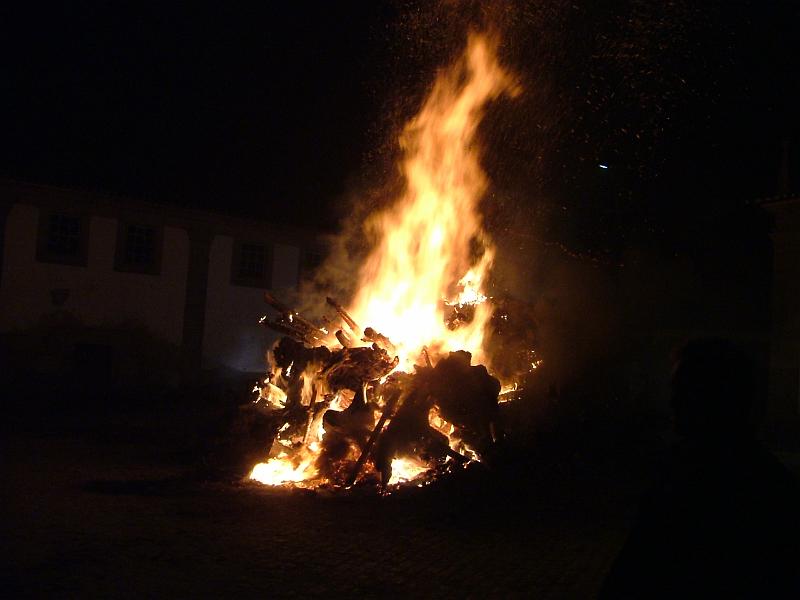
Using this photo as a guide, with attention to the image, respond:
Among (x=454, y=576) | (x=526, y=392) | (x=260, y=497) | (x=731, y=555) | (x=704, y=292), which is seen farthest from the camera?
(x=704, y=292)

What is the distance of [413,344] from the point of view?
1178 cm

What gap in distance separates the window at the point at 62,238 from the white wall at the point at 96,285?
0.14m

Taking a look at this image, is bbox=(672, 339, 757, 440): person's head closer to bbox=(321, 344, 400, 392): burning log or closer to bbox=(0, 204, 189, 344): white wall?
bbox=(321, 344, 400, 392): burning log

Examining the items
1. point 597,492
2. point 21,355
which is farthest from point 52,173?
point 597,492

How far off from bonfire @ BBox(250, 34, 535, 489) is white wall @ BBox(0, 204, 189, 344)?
956 cm

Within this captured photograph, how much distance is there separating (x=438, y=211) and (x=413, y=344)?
230cm

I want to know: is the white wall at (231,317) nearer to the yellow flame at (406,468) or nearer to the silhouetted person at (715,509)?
the yellow flame at (406,468)

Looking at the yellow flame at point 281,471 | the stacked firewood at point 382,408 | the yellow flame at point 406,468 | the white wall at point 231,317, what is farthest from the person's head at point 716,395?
the white wall at point 231,317

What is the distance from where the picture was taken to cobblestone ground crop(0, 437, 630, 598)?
5.60m

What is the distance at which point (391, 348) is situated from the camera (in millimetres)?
11203

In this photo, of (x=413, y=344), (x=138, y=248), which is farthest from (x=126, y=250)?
(x=413, y=344)

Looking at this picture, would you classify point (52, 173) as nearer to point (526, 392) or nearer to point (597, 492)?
point (526, 392)

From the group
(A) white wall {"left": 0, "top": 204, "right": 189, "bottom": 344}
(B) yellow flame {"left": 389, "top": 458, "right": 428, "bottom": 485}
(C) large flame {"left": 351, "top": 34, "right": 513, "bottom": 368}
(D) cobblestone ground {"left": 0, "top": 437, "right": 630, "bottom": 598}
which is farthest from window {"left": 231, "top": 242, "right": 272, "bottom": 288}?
(B) yellow flame {"left": 389, "top": 458, "right": 428, "bottom": 485}

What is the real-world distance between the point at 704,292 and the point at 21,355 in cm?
1866
